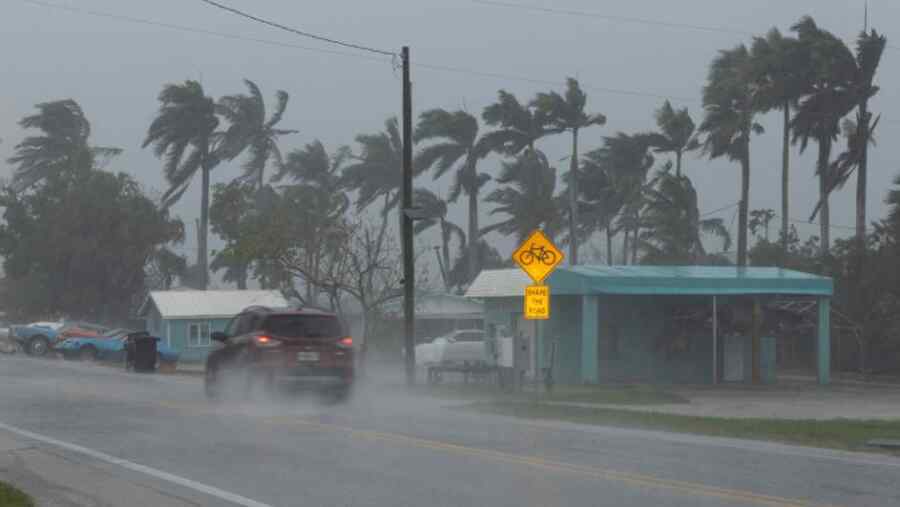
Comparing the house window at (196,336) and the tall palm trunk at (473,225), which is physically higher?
the tall palm trunk at (473,225)

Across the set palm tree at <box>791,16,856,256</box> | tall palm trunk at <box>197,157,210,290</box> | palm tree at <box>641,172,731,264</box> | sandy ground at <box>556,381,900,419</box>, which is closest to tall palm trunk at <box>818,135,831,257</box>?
palm tree at <box>791,16,856,256</box>

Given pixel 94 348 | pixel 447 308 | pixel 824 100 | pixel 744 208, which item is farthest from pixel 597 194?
pixel 94 348

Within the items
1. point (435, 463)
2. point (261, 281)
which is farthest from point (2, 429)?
point (261, 281)

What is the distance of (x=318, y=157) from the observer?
3174 inches

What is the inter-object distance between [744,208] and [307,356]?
38272 mm

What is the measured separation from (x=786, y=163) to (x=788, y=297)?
19.5 metres

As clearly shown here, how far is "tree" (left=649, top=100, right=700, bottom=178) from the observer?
70312 millimetres

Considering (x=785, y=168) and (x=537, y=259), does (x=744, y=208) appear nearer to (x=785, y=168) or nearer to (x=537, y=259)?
(x=785, y=168)

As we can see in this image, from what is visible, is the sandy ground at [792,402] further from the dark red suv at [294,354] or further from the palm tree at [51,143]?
the palm tree at [51,143]

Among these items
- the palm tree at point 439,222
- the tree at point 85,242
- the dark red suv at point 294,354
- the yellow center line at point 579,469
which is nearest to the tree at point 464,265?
the palm tree at point 439,222

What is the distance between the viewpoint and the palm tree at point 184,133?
78.3 metres

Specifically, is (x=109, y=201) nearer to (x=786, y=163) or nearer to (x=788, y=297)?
(x=786, y=163)

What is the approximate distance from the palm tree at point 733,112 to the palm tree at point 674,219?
260cm

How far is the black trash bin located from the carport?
12.1 m
